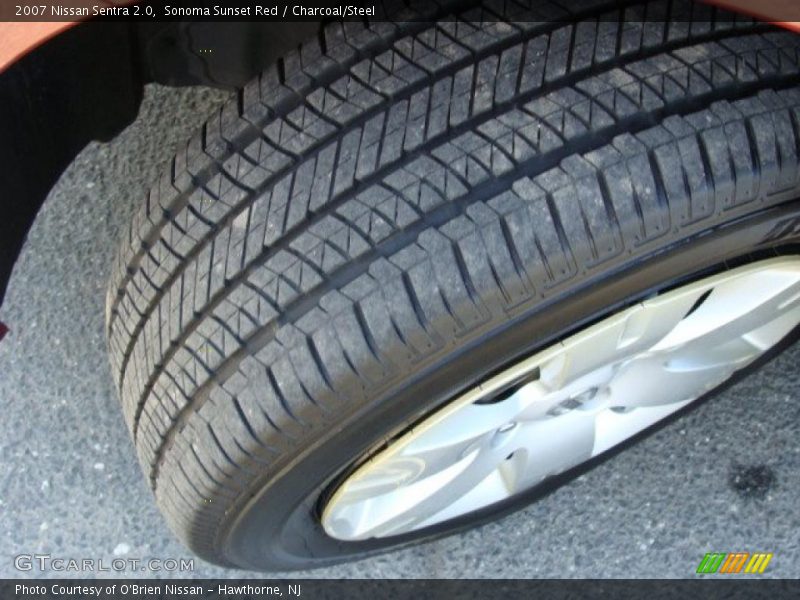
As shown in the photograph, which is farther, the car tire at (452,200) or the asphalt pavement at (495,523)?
the asphalt pavement at (495,523)

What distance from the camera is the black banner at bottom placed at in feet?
5.13

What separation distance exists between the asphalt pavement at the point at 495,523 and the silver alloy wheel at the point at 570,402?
134mm

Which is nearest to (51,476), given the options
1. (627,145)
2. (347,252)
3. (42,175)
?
(42,175)

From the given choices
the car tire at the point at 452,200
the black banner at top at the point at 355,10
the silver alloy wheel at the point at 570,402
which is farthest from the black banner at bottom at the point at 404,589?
the black banner at top at the point at 355,10

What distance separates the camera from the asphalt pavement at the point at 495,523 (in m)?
1.59

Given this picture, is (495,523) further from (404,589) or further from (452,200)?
(452,200)

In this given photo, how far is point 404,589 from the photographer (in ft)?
5.16

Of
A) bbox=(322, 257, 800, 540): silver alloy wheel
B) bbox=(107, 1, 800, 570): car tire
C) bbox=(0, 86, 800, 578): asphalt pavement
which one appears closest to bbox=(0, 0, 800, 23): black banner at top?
bbox=(107, 1, 800, 570): car tire

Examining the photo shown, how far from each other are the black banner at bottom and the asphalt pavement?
0.02 metres

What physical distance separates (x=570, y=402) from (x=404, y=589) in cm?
45

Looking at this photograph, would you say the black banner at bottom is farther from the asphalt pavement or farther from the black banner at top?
the black banner at top

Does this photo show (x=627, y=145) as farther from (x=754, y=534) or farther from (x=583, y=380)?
(x=754, y=534)

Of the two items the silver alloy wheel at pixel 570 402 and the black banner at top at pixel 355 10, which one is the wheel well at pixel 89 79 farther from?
the silver alloy wheel at pixel 570 402

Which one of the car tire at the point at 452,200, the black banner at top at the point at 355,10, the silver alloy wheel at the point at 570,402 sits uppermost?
the black banner at top at the point at 355,10
